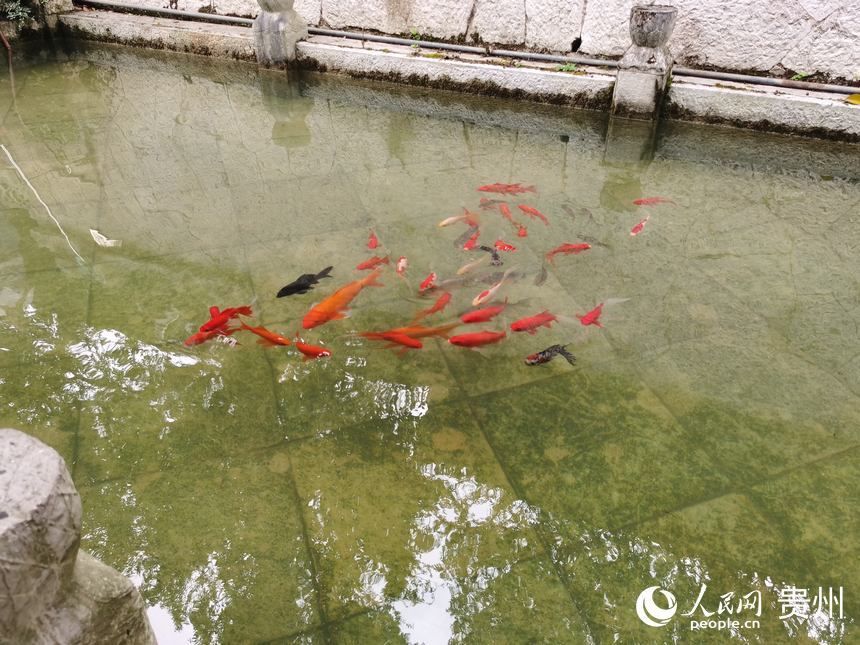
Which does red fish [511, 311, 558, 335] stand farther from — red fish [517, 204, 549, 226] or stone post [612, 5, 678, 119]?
stone post [612, 5, 678, 119]

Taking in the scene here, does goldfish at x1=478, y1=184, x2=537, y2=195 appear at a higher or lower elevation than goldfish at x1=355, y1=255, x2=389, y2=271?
higher

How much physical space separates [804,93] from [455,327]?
4.51 meters

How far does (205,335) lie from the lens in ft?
11.0

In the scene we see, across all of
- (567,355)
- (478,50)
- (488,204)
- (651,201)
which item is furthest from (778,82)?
(567,355)

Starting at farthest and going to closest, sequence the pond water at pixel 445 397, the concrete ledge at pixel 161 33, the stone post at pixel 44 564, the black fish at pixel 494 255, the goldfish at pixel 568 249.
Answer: the concrete ledge at pixel 161 33 → the goldfish at pixel 568 249 → the black fish at pixel 494 255 → the pond water at pixel 445 397 → the stone post at pixel 44 564

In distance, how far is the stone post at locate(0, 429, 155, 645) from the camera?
4.04 feet

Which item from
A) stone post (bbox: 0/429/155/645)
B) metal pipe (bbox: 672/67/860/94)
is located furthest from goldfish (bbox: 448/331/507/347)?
metal pipe (bbox: 672/67/860/94)

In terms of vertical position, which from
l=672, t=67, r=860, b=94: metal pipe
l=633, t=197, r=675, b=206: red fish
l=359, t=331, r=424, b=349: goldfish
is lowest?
l=359, t=331, r=424, b=349: goldfish

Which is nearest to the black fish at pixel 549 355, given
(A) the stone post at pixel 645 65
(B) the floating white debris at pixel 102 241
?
(B) the floating white debris at pixel 102 241

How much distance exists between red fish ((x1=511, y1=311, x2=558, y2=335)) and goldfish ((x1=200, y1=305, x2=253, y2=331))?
148cm

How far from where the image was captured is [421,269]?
3.99 m

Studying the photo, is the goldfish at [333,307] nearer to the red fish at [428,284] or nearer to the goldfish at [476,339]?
the red fish at [428,284]

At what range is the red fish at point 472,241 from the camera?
4.18 m

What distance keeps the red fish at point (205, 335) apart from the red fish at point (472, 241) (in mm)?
1609
